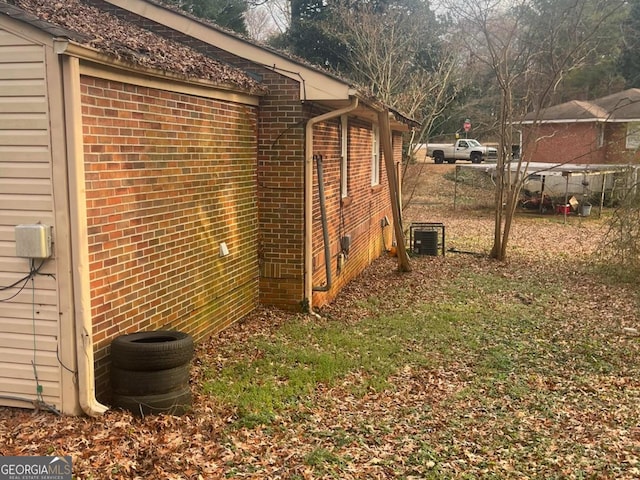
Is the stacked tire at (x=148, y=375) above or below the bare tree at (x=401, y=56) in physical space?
below

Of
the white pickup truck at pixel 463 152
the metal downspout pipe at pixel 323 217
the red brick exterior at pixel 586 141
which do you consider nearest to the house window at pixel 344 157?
the metal downspout pipe at pixel 323 217

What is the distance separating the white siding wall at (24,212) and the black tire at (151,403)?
51 centimetres

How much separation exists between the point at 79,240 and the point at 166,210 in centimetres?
156

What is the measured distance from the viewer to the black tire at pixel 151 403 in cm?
476

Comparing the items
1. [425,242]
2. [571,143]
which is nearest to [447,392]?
[425,242]

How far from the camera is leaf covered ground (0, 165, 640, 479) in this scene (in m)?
4.33

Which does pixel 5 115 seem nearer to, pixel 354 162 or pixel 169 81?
pixel 169 81

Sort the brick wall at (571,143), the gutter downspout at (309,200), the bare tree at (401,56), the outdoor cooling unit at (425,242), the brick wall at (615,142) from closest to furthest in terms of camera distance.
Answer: the gutter downspout at (309,200)
the outdoor cooling unit at (425,242)
the bare tree at (401,56)
the brick wall at (615,142)
the brick wall at (571,143)

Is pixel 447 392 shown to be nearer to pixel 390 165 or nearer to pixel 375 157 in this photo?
pixel 390 165

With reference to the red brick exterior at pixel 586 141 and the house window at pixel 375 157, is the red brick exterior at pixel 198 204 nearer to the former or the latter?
the house window at pixel 375 157

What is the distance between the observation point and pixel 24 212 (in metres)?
4.54

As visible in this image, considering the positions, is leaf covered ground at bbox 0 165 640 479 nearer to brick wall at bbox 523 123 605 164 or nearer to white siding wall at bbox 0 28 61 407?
white siding wall at bbox 0 28 61 407

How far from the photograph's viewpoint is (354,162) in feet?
38.6

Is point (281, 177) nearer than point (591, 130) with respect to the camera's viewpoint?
Yes
